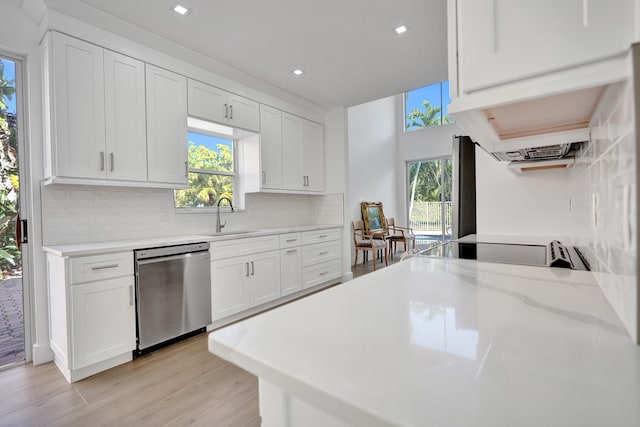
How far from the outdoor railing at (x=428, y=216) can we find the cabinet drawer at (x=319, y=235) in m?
3.74

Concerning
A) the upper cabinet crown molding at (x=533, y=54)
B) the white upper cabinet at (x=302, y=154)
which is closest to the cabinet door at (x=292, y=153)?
the white upper cabinet at (x=302, y=154)

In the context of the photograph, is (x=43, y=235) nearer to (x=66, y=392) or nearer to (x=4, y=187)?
(x=4, y=187)

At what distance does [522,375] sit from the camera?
414 millimetres

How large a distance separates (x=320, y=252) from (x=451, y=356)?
142 inches

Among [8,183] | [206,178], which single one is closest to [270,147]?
[206,178]

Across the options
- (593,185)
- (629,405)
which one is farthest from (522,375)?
(593,185)

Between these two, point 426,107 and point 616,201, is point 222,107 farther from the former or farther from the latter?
point 426,107

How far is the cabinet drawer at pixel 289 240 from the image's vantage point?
11.4 feet

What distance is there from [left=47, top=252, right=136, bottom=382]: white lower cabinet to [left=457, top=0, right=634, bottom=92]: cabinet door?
2.37 meters

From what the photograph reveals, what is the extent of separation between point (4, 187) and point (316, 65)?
2823mm

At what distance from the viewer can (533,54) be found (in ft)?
1.93

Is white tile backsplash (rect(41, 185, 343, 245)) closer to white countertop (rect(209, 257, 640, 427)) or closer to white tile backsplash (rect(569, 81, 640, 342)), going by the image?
white countertop (rect(209, 257, 640, 427))

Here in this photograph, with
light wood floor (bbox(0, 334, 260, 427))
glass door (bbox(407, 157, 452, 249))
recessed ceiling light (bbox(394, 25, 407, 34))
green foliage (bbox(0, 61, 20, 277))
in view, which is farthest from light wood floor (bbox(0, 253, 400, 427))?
glass door (bbox(407, 157, 452, 249))

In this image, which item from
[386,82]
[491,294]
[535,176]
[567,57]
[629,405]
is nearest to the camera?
[629,405]
